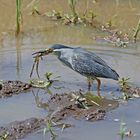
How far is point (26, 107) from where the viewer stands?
593 centimetres

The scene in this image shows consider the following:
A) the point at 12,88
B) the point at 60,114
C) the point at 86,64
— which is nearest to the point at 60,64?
the point at 86,64

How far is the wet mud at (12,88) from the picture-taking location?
6.21 metres

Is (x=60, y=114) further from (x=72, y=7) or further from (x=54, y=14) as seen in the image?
(x=54, y=14)

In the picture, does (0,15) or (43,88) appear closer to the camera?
(43,88)

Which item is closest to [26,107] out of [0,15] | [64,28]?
[64,28]

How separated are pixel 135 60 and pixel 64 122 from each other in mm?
2049

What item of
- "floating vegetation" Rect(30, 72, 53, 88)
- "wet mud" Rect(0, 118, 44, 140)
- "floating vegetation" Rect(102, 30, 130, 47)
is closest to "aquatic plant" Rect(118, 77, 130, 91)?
"floating vegetation" Rect(30, 72, 53, 88)

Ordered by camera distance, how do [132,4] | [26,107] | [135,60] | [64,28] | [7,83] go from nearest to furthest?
[26,107] → [7,83] → [135,60] → [64,28] → [132,4]

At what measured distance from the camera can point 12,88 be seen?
6270 mm

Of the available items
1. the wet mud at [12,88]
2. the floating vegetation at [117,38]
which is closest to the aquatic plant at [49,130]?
the wet mud at [12,88]

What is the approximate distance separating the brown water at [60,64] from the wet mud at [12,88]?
88mm

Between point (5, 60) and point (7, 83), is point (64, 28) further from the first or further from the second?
point (7, 83)

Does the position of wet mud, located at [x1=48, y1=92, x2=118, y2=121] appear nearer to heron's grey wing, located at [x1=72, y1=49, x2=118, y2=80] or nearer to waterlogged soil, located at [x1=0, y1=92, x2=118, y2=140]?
waterlogged soil, located at [x1=0, y1=92, x2=118, y2=140]

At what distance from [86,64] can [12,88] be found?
899 millimetres
